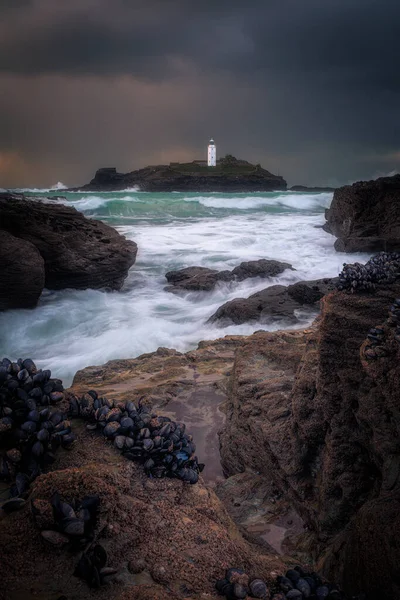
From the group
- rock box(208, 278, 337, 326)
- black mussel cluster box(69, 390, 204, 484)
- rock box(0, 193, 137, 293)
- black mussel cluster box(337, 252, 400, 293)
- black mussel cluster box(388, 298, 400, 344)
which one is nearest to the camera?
black mussel cluster box(69, 390, 204, 484)

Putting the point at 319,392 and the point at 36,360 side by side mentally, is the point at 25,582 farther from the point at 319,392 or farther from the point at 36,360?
→ the point at 36,360

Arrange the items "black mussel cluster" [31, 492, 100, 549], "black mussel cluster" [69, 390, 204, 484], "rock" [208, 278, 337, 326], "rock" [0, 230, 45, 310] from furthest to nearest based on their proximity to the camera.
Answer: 1. "rock" [0, 230, 45, 310]
2. "rock" [208, 278, 337, 326]
3. "black mussel cluster" [69, 390, 204, 484]
4. "black mussel cluster" [31, 492, 100, 549]

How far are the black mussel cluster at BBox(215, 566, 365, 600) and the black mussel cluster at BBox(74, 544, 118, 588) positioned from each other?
54cm

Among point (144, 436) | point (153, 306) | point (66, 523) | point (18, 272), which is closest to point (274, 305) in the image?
point (153, 306)

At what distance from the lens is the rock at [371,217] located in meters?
17.9

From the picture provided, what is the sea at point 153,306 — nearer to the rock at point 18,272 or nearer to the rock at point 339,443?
the rock at point 18,272

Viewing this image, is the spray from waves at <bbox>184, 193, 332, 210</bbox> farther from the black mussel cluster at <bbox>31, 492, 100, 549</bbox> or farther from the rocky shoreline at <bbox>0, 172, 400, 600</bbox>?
the black mussel cluster at <bbox>31, 492, 100, 549</bbox>

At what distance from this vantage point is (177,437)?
277cm

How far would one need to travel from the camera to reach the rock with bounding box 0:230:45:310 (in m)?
11.2

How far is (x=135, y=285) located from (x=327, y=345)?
12.7 m

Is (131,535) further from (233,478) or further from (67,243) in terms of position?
(67,243)

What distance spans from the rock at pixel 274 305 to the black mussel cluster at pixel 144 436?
7.46 meters

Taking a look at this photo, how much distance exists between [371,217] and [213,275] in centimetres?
916

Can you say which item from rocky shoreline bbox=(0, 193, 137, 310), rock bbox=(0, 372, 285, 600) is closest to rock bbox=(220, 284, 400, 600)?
rock bbox=(0, 372, 285, 600)
